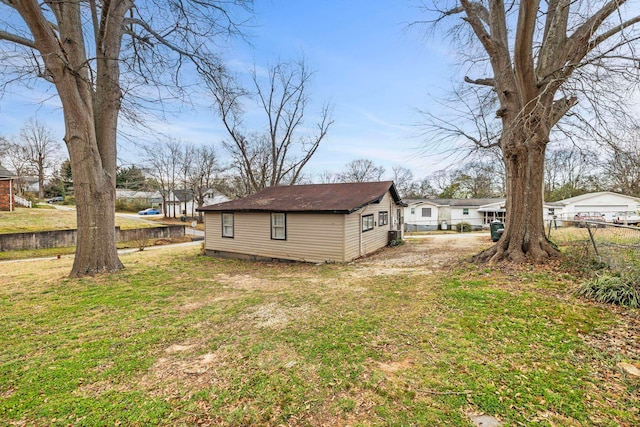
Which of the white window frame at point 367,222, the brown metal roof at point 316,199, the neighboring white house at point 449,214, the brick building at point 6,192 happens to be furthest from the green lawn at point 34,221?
the neighboring white house at point 449,214

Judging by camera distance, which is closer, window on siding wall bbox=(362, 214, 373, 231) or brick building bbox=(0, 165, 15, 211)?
window on siding wall bbox=(362, 214, 373, 231)

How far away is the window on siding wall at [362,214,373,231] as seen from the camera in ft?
38.9

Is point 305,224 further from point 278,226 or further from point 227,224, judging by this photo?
point 227,224

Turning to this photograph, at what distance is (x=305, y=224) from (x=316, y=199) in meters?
1.63

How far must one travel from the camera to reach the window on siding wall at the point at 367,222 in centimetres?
1185

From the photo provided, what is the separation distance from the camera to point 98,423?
2.36 metres

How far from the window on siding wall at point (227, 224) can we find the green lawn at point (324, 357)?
671 cm

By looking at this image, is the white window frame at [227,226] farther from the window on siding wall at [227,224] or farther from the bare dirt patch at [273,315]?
A: the bare dirt patch at [273,315]

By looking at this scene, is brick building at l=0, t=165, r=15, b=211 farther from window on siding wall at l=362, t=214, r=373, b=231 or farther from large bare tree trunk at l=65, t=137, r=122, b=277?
window on siding wall at l=362, t=214, r=373, b=231

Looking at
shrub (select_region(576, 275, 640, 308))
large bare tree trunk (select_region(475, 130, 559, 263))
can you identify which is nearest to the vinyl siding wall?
large bare tree trunk (select_region(475, 130, 559, 263))

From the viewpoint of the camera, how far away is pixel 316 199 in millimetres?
12078

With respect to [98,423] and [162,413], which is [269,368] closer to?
[162,413]

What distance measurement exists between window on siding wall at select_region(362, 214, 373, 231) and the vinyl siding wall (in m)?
2.00

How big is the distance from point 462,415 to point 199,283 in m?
6.77
